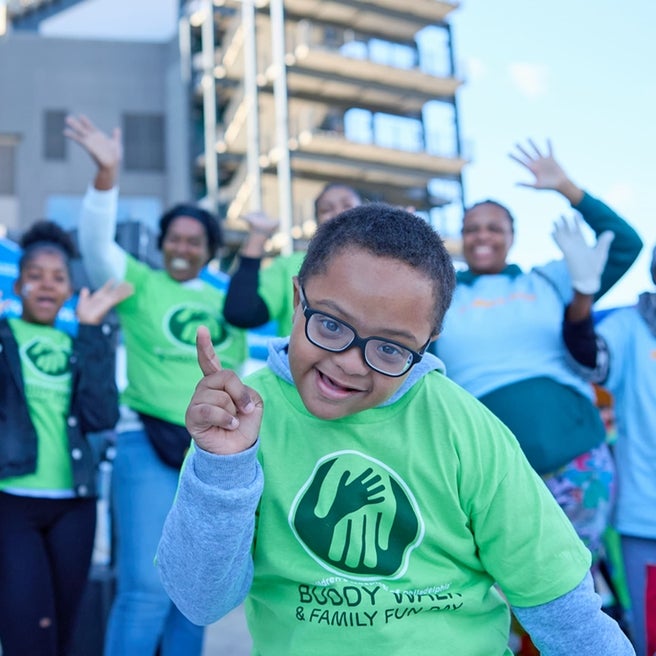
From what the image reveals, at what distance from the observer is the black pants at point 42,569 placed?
2.31 m

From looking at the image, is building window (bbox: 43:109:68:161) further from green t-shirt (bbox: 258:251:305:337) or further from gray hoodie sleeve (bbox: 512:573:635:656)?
gray hoodie sleeve (bbox: 512:573:635:656)

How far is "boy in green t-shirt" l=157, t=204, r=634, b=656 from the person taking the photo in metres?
1.13

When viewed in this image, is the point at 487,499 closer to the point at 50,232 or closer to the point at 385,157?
the point at 50,232

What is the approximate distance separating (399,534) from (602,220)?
1.70m

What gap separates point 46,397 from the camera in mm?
2637

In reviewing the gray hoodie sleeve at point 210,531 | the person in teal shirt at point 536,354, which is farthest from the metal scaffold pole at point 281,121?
the gray hoodie sleeve at point 210,531

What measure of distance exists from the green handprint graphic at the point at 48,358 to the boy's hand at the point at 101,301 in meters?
0.17

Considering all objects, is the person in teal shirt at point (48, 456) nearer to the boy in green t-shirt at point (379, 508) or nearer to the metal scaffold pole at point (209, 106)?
the boy in green t-shirt at point (379, 508)

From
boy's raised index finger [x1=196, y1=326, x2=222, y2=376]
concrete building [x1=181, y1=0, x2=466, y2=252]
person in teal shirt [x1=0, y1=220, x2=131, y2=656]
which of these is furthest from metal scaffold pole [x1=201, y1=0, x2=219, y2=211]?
boy's raised index finger [x1=196, y1=326, x2=222, y2=376]

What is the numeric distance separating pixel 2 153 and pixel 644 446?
66.6 feet

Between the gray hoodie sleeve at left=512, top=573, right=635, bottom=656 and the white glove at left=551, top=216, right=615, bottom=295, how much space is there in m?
1.31

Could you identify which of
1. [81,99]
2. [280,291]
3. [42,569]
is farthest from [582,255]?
[81,99]

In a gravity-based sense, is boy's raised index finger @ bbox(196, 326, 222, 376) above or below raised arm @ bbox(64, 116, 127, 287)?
below

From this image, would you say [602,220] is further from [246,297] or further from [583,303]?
[246,297]
